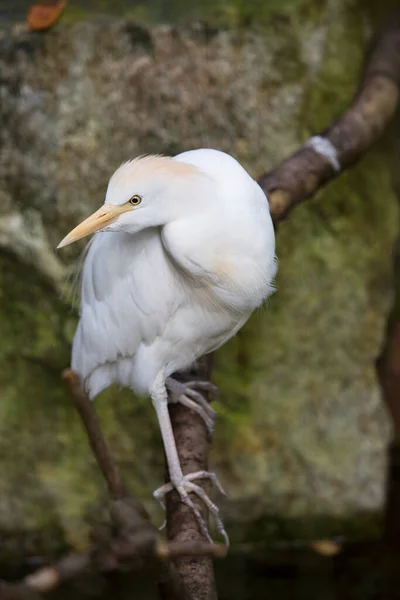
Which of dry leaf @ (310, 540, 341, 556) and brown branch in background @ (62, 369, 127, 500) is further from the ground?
brown branch in background @ (62, 369, 127, 500)

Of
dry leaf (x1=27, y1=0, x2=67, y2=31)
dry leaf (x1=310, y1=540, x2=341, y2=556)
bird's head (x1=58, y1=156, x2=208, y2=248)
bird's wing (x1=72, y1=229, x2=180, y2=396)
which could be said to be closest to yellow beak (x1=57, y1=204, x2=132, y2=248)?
bird's head (x1=58, y1=156, x2=208, y2=248)

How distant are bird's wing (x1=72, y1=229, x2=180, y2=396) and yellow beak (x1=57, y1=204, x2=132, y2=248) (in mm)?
171

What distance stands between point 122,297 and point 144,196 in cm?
30

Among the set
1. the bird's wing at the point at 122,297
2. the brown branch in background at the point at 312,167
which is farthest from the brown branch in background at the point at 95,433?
the bird's wing at the point at 122,297

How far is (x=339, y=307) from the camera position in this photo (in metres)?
2.36

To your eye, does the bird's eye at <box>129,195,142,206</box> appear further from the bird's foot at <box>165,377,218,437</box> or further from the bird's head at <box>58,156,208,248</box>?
the bird's foot at <box>165,377,218,437</box>

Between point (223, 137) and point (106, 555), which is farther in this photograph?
point (223, 137)

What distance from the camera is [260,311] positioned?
2.26 m

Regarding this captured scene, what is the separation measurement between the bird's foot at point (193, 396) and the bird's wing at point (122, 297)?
0.44 ft

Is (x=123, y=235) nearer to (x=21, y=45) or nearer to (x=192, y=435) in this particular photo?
(x=192, y=435)

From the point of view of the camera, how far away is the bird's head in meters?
1.28

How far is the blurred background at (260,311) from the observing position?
2.09 metres

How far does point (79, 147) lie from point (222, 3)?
515 mm

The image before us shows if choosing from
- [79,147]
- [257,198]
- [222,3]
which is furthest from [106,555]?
[222,3]
